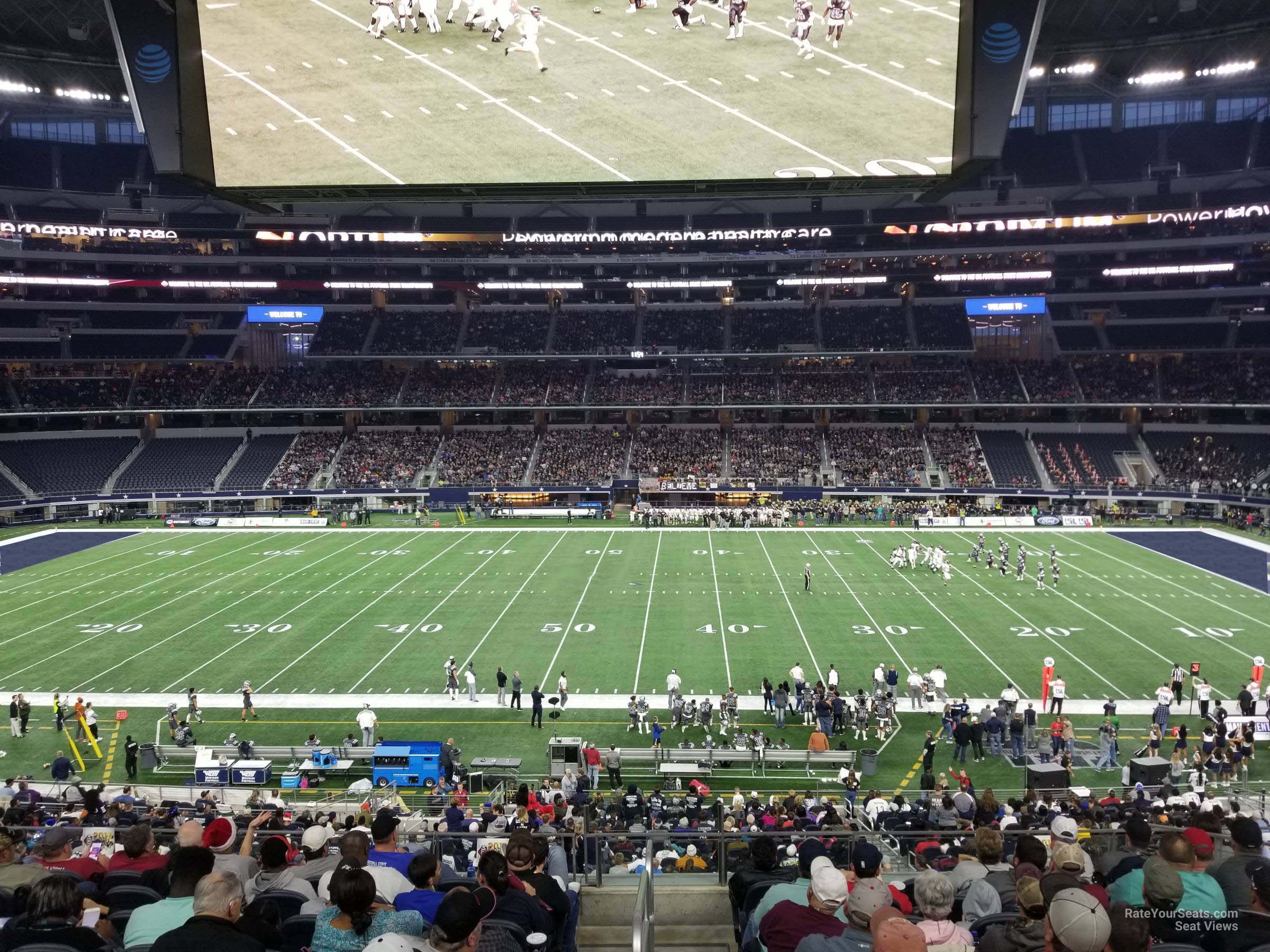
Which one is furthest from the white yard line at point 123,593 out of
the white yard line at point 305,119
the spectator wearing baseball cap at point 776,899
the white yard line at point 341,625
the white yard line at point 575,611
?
the spectator wearing baseball cap at point 776,899

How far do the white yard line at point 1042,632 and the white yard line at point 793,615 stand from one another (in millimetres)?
7366

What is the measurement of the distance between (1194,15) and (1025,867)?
1886 inches

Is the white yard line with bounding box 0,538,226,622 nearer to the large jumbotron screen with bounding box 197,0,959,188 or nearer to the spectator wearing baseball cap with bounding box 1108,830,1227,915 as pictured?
the large jumbotron screen with bounding box 197,0,959,188

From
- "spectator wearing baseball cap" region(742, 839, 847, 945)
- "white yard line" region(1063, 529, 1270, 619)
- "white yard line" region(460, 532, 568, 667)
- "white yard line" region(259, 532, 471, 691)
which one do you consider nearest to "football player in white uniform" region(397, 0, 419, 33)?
"spectator wearing baseball cap" region(742, 839, 847, 945)

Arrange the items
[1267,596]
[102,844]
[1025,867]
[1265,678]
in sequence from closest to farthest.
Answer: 1. [1025,867]
2. [102,844]
3. [1265,678]
4. [1267,596]

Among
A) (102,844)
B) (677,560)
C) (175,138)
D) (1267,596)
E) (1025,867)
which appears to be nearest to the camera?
(1025,867)

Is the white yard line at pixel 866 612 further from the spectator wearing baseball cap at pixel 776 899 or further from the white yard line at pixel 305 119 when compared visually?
the white yard line at pixel 305 119

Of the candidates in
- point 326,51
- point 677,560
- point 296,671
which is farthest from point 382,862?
point 677,560

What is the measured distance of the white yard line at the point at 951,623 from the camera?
24094mm

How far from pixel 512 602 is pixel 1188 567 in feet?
91.2

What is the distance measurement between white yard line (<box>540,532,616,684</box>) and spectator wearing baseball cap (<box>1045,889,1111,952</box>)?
68.6ft

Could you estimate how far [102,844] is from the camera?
1029cm

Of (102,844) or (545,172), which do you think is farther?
(102,844)

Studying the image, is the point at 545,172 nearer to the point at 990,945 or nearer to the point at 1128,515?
the point at 990,945
